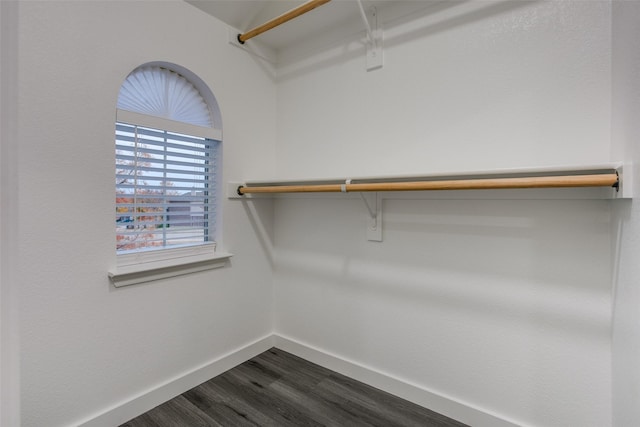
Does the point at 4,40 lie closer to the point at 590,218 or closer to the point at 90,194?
the point at 90,194

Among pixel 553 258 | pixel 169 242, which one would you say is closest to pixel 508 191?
pixel 553 258

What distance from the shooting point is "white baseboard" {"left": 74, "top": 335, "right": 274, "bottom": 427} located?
1461 mm

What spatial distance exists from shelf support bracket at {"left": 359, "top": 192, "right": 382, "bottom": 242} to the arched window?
949mm

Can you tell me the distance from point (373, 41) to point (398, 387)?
77.0 inches

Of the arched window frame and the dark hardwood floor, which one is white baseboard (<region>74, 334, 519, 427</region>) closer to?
the dark hardwood floor

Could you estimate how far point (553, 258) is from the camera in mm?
1335

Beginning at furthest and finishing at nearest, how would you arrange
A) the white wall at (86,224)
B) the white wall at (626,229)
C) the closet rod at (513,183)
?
the white wall at (86,224), the closet rod at (513,183), the white wall at (626,229)

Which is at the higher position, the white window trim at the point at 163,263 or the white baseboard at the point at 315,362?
the white window trim at the point at 163,263

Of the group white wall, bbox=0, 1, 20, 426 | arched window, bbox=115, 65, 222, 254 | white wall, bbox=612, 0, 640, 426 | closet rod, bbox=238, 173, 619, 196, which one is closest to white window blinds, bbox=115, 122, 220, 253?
arched window, bbox=115, 65, 222, 254

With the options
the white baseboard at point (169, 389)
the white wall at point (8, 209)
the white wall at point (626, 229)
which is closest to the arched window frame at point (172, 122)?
the white baseboard at point (169, 389)

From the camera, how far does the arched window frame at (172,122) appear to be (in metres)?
1.56

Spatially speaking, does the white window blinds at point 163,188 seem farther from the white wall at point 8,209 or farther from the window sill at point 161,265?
the white wall at point 8,209

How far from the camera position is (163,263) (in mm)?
1662

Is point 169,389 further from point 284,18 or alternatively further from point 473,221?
point 284,18
